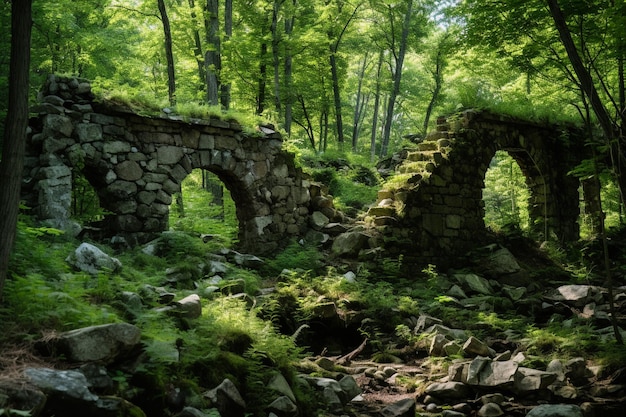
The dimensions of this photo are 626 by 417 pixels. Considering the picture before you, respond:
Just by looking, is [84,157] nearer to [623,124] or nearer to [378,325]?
[378,325]

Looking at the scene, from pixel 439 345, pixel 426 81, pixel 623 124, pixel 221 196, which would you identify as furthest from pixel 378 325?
pixel 426 81

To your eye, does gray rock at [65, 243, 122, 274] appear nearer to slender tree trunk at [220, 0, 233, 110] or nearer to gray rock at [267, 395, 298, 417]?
gray rock at [267, 395, 298, 417]

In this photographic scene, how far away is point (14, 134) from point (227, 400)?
2.25 meters

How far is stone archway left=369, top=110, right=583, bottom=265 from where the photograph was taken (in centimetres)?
967

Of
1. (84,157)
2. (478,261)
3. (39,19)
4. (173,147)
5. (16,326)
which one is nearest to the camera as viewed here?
(16,326)

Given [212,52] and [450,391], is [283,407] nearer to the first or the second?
[450,391]

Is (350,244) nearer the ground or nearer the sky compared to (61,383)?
nearer the sky

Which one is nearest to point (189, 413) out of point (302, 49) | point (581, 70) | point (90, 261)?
point (90, 261)

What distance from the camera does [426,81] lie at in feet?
78.5

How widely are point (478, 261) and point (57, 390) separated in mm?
8543

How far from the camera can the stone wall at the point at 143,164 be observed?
746 cm

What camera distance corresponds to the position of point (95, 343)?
9.84ft

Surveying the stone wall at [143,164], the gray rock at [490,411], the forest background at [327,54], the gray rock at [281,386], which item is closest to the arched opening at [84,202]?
the stone wall at [143,164]

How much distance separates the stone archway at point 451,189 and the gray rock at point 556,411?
521cm
